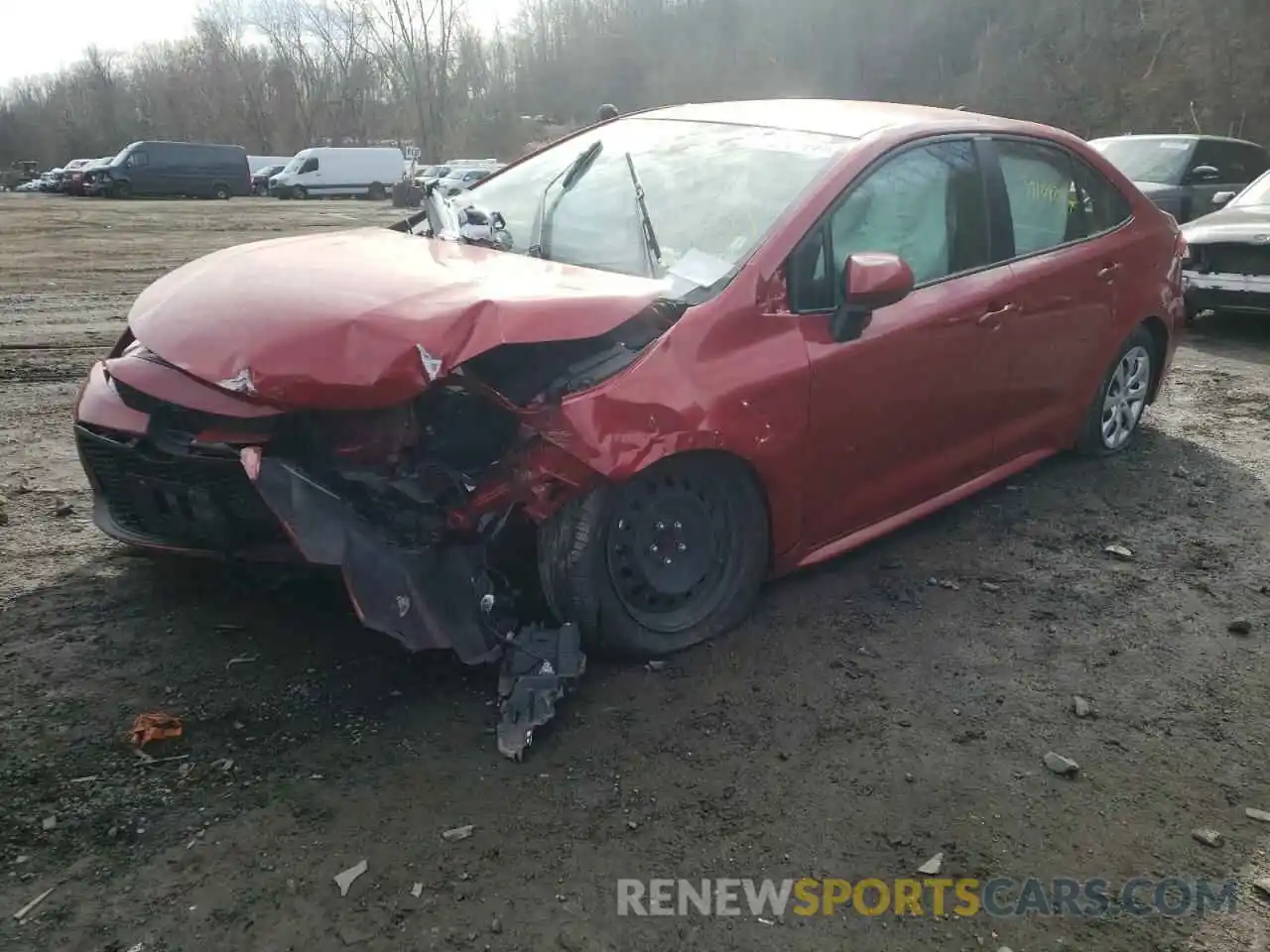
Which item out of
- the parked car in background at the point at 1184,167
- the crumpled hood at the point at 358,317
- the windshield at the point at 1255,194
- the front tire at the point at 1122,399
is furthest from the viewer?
the parked car in background at the point at 1184,167

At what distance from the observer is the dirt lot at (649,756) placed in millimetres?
2195

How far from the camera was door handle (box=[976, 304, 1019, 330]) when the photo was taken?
3832 mm

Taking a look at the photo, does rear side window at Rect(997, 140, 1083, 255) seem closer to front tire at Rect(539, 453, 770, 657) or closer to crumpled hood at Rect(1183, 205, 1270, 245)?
front tire at Rect(539, 453, 770, 657)

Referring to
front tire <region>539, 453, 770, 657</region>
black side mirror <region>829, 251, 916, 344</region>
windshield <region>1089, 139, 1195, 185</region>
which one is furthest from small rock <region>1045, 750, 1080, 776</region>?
windshield <region>1089, 139, 1195, 185</region>

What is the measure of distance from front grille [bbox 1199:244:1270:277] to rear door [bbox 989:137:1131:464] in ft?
13.3

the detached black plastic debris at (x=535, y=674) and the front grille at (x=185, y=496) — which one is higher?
the front grille at (x=185, y=496)

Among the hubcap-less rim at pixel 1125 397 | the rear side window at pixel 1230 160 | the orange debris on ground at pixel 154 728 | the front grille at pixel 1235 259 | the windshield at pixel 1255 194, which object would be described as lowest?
the orange debris on ground at pixel 154 728

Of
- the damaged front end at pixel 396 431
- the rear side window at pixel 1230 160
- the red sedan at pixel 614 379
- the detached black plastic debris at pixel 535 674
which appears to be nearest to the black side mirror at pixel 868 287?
the red sedan at pixel 614 379

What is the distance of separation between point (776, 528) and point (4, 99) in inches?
3844

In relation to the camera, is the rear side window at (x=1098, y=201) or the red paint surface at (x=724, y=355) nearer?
the red paint surface at (x=724, y=355)

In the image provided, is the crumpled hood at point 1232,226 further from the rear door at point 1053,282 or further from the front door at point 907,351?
the front door at point 907,351

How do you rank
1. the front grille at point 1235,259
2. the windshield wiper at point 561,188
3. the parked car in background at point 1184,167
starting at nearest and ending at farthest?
the windshield wiper at point 561,188 → the front grille at point 1235,259 → the parked car in background at point 1184,167

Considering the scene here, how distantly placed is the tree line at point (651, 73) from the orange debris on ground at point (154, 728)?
104 ft

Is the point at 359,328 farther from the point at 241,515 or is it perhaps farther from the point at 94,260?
the point at 94,260
